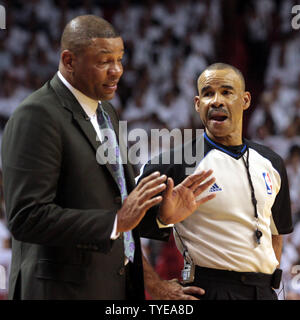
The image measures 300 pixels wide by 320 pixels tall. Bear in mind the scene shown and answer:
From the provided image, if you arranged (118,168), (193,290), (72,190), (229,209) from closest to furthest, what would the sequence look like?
(72,190), (118,168), (193,290), (229,209)

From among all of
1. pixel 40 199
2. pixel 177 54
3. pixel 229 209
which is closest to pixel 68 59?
pixel 40 199

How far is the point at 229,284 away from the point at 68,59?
1.29 m

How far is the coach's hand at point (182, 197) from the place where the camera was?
253cm

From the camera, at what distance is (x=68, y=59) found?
251 centimetres

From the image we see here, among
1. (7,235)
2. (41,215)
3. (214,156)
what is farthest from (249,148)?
(7,235)

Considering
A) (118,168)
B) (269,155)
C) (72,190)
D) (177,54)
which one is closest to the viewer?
(72,190)

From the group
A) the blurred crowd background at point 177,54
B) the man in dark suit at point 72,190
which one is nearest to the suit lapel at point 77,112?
the man in dark suit at point 72,190

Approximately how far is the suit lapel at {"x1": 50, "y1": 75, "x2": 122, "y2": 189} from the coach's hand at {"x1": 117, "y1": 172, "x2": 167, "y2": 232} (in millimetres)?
242

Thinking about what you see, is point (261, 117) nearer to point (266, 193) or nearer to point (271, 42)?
point (271, 42)

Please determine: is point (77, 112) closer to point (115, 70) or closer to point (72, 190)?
point (115, 70)

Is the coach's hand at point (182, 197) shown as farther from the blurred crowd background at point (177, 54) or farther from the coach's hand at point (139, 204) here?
the blurred crowd background at point (177, 54)

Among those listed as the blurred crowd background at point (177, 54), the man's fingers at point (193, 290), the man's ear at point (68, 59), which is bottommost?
the man's fingers at point (193, 290)

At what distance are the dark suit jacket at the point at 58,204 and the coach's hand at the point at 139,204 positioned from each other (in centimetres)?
5
